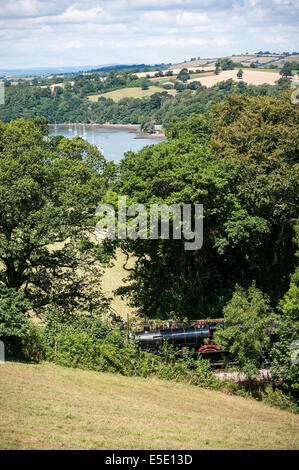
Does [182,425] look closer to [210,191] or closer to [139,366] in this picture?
[139,366]

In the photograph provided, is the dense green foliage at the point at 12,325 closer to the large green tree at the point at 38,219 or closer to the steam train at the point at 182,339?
the large green tree at the point at 38,219

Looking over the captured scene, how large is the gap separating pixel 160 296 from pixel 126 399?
1193cm

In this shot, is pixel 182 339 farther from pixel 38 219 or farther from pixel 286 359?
pixel 38 219

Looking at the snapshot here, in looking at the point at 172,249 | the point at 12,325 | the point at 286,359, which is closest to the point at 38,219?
the point at 12,325

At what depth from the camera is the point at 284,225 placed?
3106cm

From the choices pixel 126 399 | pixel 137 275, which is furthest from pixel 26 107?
pixel 126 399

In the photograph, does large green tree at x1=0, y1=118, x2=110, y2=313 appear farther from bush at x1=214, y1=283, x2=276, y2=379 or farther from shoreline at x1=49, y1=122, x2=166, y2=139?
shoreline at x1=49, y1=122, x2=166, y2=139

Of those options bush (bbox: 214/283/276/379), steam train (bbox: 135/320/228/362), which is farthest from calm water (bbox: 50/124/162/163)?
bush (bbox: 214/283/276/379)

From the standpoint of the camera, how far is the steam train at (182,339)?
24.8 metres

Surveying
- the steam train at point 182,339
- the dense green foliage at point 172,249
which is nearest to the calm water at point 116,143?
the dense green foliage at point 172,249

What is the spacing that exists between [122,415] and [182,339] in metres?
8.61

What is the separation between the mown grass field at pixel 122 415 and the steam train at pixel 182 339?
2.53 m

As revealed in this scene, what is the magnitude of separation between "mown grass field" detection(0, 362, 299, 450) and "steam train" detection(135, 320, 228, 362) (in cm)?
253

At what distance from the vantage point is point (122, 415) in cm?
1669
